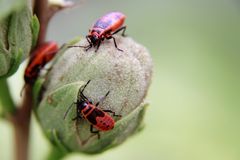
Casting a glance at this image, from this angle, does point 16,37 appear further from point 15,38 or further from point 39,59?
point 39,59

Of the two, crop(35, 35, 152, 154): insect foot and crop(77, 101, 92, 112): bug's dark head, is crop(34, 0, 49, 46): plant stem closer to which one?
crop(35, 35, 152, 154): insect foot

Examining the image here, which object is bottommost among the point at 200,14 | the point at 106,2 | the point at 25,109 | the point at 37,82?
the point at 106,2

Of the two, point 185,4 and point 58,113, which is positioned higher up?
point 58,113

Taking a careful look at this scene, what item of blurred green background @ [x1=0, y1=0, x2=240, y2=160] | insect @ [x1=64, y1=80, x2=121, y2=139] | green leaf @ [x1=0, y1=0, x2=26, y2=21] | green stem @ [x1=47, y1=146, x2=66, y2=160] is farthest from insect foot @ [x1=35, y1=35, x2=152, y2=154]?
blurred green background @ [x1=0, y1=0, x2=240, y2=160]

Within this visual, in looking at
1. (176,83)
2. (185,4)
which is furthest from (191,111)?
(185,4)

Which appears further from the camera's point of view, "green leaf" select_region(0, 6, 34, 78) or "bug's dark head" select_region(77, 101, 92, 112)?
"bug's dark head" select_region(77, 101, 92, 112)

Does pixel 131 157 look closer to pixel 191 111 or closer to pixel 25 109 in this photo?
pixel 191 111
